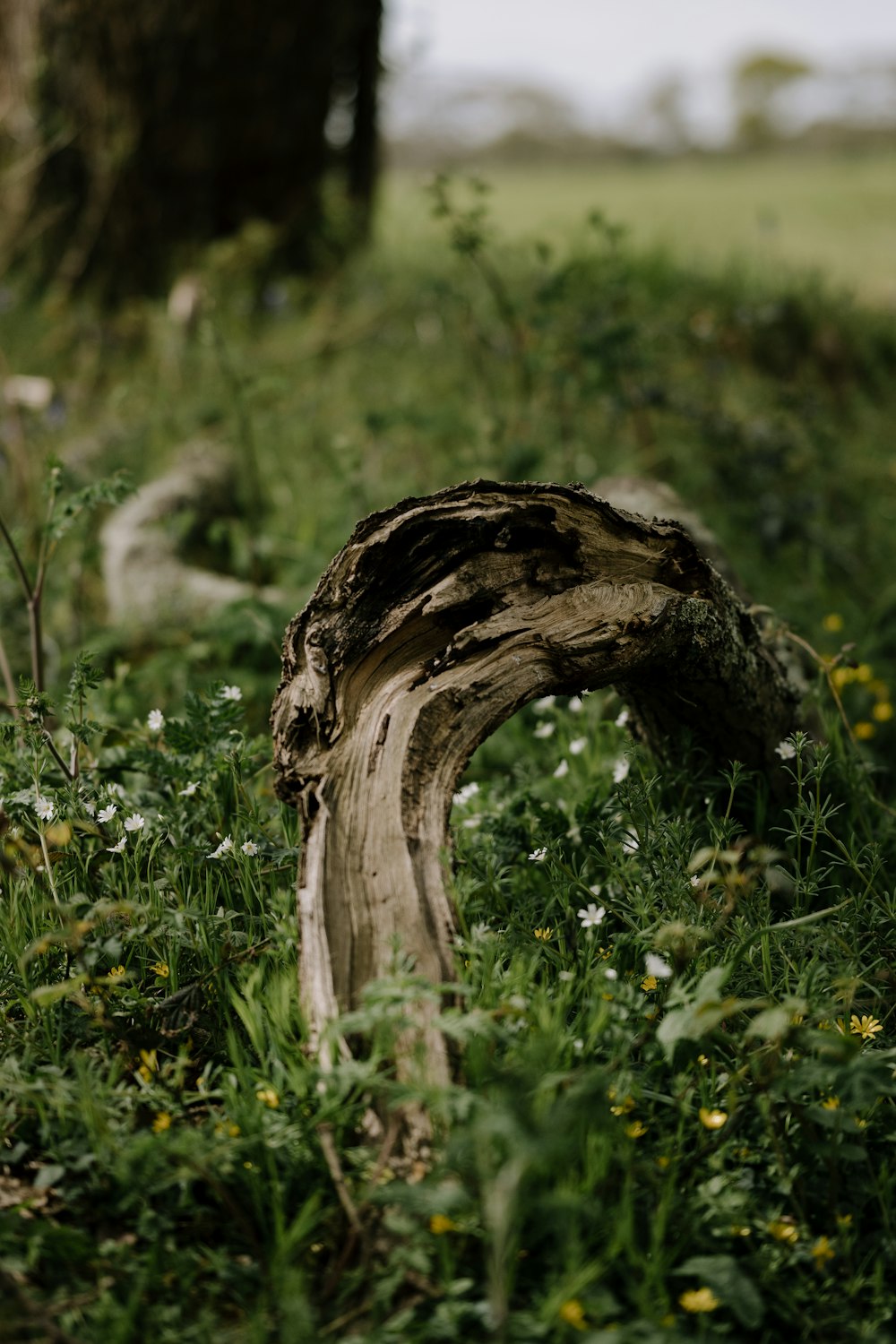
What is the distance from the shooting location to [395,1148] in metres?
1.45

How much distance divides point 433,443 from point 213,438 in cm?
108

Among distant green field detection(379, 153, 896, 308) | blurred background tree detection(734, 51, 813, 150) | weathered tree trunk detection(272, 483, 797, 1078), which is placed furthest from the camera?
blurred background tree detection(734, 51, 813, 150)

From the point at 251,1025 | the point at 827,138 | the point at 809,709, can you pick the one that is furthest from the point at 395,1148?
the point at 827,138

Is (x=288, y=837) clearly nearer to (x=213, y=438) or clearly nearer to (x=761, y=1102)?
(x=761, y=1102)

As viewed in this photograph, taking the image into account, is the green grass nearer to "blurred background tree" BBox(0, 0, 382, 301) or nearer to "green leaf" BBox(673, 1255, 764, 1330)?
"green leaf" BBox(673, 1255, 764, 1330)

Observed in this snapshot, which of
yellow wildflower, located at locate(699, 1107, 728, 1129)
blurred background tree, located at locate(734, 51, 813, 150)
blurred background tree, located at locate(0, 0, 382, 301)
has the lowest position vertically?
yellow wildflower, located at locate(699, 1107, 728, 1129)

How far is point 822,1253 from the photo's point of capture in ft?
4.55

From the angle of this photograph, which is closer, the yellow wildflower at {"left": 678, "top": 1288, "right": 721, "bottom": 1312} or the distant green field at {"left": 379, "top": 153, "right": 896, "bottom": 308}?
the yellow wildflower at {"left": 678, "top": 1288, "right": 721, "bottom": 1312}

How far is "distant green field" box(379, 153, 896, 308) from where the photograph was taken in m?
7.87

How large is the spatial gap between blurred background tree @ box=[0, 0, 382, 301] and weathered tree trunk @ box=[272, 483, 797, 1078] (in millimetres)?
5182

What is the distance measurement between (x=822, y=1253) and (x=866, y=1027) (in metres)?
0.47

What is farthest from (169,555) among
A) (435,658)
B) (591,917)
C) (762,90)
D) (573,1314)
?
(762,90)

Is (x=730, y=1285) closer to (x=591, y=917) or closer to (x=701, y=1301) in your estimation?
(x=701, y=1301)

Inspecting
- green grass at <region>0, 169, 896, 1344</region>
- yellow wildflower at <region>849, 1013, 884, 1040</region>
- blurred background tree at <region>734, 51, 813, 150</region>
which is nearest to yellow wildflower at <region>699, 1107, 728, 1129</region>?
green grass at <region>0, 169, 896, 1344</region>
